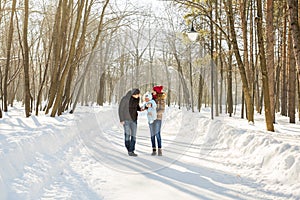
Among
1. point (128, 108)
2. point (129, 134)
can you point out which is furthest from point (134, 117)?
point (129, 134)

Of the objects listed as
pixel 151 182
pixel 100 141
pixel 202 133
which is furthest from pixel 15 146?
pixel 202 133

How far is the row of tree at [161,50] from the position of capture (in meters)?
13.1

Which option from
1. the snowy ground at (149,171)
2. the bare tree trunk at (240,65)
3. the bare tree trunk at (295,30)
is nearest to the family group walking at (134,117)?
the snowy ground at (149,171)

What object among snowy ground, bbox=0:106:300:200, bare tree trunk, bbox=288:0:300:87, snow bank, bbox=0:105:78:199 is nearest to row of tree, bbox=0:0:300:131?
bare tree trunk, bbox=288:0:300:87

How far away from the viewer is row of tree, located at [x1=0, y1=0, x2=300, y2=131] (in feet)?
43.1

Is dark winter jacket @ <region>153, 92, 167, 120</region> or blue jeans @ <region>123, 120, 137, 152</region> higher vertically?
dark winter jacket @ <region>153, 92, 167, 120</region>

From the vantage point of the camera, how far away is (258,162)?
6836 millimetres

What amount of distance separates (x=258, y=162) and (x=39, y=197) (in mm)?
4543

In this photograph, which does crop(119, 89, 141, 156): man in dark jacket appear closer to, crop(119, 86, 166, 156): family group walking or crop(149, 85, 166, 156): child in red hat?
crop(119, 86, 166, 156): family group walking

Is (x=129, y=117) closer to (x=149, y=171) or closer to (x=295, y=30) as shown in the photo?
(x=149, y=171)

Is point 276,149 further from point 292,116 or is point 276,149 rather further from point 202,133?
point 292,116

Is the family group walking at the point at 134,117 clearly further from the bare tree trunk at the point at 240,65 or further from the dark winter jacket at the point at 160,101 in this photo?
the bare tree trunk at the point at 240,65

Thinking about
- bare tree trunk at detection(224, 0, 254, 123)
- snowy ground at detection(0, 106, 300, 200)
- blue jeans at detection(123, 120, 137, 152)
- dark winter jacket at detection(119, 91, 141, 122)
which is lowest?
snowy ground at detection(0, 106, 300, 200)

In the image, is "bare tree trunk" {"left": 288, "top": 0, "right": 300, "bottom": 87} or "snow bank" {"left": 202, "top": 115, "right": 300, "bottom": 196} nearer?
"snow bank" {"left": 202, "top": 115, "right": 300, "bottom": 196}
